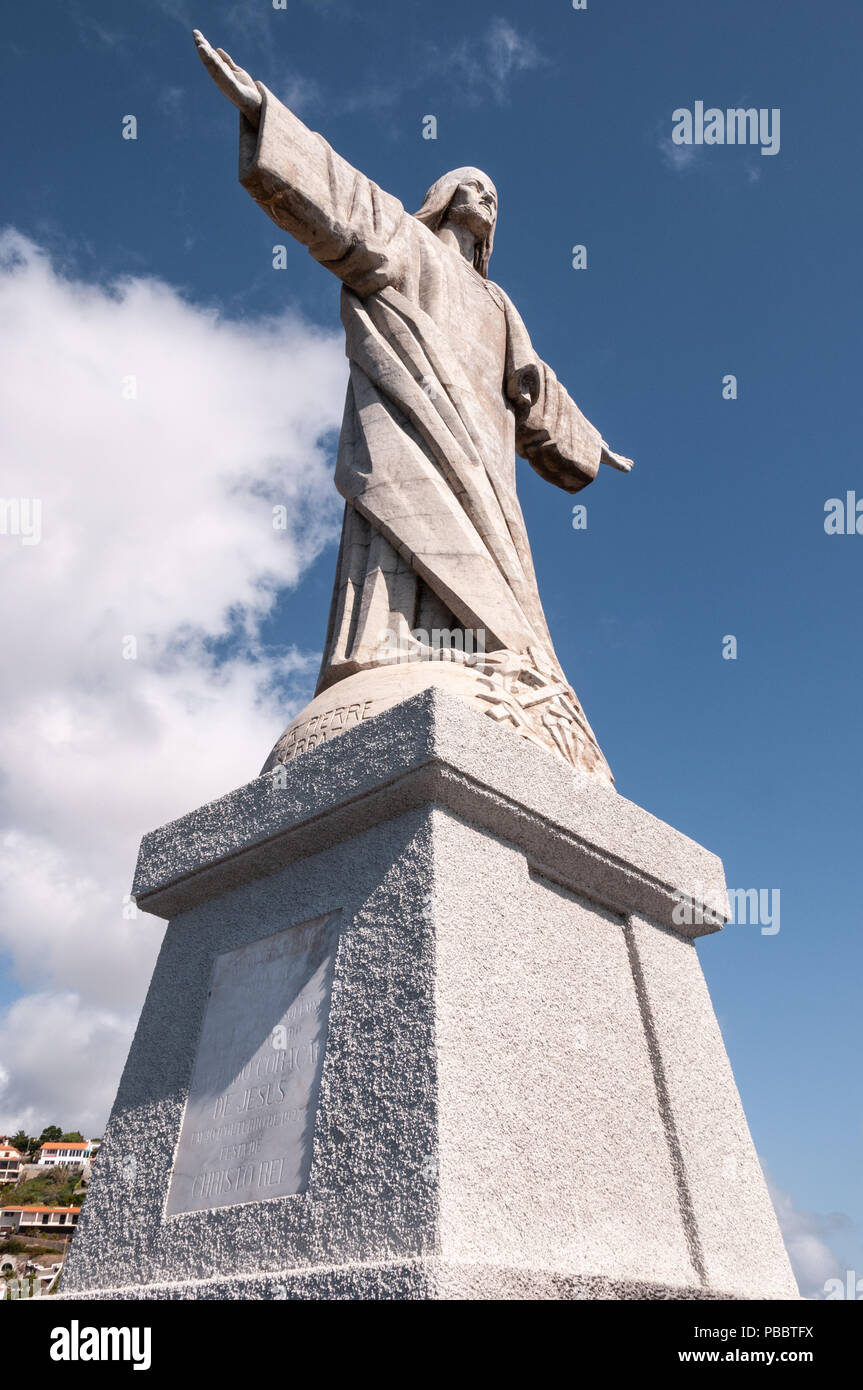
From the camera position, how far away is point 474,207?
7.59m

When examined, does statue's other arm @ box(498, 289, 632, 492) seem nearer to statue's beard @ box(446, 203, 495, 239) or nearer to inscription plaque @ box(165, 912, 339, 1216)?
statue's beard @ box(446, 203, 495, 239)

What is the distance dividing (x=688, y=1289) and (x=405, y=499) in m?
3.95

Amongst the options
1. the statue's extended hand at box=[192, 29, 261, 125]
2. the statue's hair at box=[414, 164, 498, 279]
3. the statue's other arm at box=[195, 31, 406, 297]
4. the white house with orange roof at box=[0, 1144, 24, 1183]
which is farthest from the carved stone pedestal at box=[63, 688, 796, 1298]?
the white house with orange roof at box=[0, 1144, 24, 1183]

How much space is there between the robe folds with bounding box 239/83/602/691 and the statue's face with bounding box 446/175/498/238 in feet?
2.45

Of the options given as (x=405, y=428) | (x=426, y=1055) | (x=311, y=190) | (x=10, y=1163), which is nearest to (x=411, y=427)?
(x=405, y=428)

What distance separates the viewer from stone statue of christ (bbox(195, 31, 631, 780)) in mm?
5383

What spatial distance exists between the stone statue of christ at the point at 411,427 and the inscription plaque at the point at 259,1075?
1524 millimetres

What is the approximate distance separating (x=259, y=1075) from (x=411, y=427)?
12.2 ft

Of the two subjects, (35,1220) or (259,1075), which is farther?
(35,1220)

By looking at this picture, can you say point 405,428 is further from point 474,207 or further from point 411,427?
point 474,207

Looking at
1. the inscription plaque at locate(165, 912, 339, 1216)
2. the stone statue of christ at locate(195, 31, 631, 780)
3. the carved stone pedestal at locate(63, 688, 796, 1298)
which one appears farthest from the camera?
the stone statue of christ at locate(195, 31, 631, 780)

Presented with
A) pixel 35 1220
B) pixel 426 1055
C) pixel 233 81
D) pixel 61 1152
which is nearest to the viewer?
pixel 426 1055
